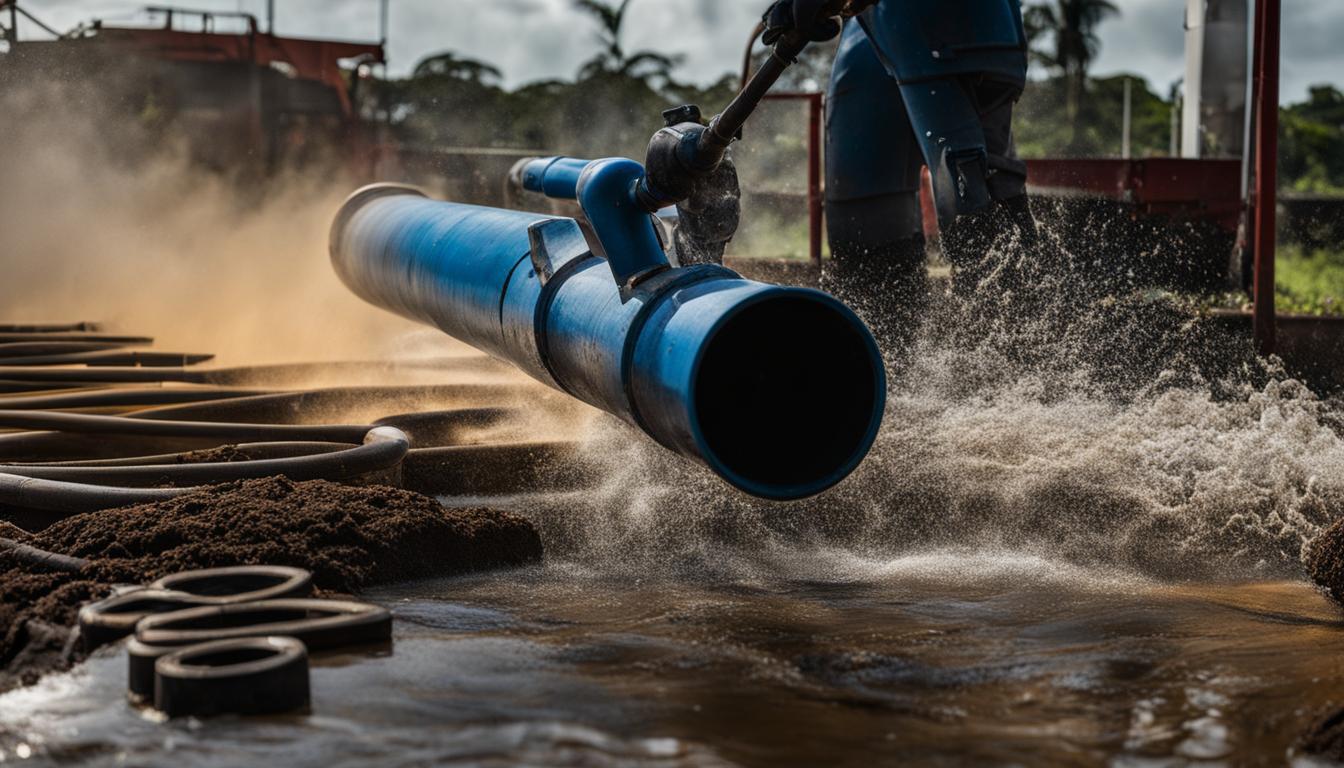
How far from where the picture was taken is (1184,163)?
11648 mm

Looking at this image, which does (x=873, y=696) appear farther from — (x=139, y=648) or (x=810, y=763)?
(x=139, y=648)

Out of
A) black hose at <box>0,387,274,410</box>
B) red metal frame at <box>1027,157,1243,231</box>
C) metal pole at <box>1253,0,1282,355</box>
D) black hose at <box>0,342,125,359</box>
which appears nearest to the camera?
black hose at <box>0,387,274,410</box>

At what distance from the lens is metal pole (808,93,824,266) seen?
33.4 ft

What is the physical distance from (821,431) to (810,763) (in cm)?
132

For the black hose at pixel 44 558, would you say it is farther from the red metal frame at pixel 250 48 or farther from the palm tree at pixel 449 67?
the palm tree at pixel 449 67

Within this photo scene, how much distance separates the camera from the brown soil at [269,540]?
3.72 meters

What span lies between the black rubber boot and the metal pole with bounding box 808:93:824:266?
3.08 metres

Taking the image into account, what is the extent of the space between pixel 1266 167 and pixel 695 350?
540 cm

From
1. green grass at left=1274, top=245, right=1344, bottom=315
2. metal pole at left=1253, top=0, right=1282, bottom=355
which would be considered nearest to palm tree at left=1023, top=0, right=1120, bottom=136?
green grass at left=1274, top=245, right=1344, bottom=315

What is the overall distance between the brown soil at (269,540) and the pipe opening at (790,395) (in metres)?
0.88

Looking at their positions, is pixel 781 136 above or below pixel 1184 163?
above

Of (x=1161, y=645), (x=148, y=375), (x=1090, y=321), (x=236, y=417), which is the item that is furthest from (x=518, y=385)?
(x=1161, y=645)

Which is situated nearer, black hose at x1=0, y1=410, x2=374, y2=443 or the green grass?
black hose at x1=0, y1=410, x2=374, y2=443

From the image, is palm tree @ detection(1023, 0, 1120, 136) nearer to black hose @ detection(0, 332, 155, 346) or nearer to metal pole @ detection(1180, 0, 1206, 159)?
metal pole @ detection(1180, 0, 1206, 159)
